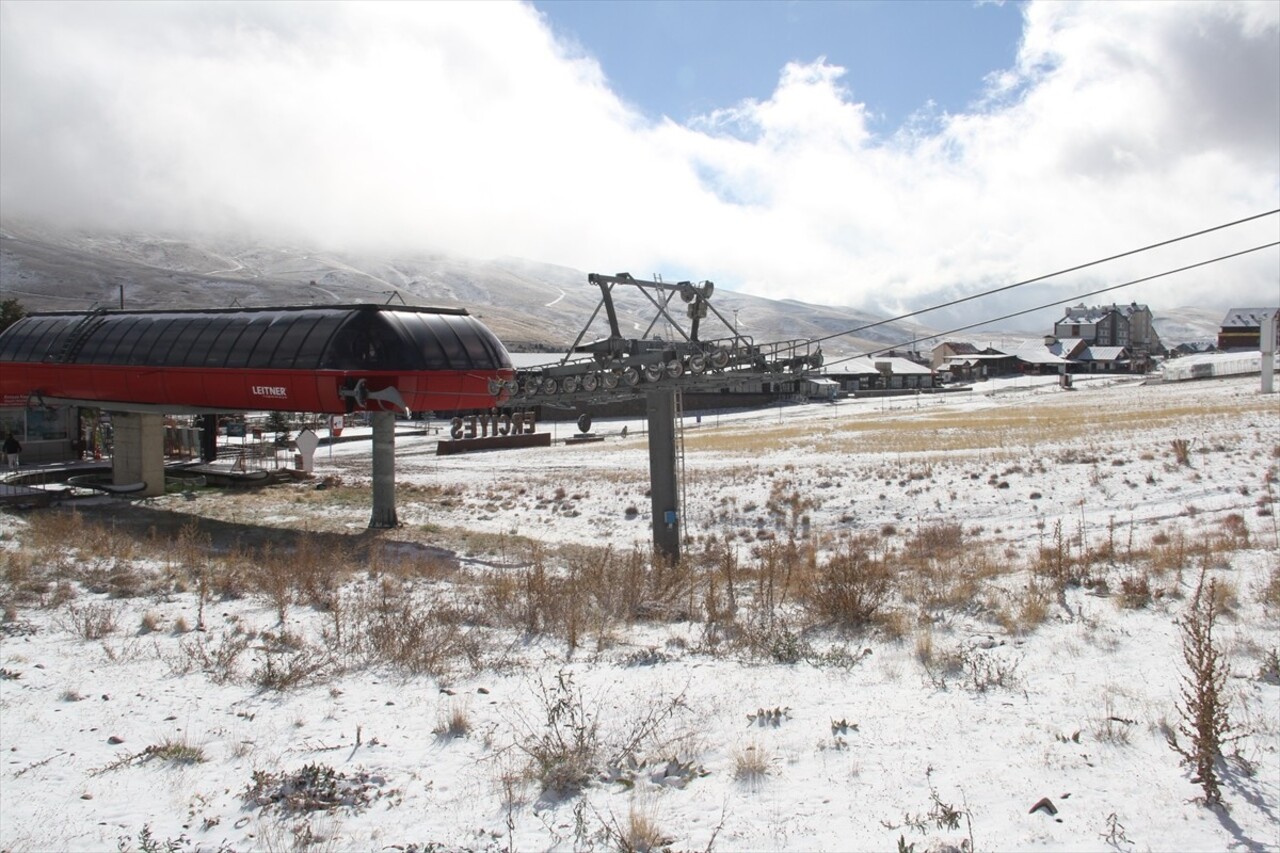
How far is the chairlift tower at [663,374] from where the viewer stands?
20.2 metres

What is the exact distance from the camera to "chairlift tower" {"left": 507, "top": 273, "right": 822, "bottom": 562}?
2020cm

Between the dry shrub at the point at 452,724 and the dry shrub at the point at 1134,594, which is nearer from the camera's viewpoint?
the dry shrub at the point at 452,724

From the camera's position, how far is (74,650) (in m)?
10.5

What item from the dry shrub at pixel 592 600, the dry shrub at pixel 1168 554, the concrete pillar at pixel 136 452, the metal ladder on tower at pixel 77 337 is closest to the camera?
the dry shrub at pixel 592 600

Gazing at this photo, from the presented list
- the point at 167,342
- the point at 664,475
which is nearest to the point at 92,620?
the point at 664,475

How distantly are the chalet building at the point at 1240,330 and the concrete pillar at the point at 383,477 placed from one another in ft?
668

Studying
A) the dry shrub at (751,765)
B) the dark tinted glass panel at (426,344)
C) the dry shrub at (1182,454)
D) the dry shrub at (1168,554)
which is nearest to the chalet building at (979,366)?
the dry shrub at (1182,454)

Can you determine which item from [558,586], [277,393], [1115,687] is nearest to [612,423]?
[277,393]

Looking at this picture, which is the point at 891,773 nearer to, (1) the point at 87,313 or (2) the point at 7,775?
(2) the point at 7,775

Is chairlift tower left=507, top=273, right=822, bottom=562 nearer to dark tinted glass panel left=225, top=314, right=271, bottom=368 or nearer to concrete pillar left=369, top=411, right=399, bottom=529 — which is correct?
concrete pillar left=369, top=411, right=399, bottom=529

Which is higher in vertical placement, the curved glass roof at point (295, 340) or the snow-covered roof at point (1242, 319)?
the snow-covered roof at point (1242, 319)

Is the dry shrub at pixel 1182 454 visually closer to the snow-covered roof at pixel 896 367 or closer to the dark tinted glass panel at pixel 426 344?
the dark tinted glass panel at pixel 426 344

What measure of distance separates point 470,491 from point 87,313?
57.1 ft

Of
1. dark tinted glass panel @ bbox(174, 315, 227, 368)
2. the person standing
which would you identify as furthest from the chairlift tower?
the person standing
